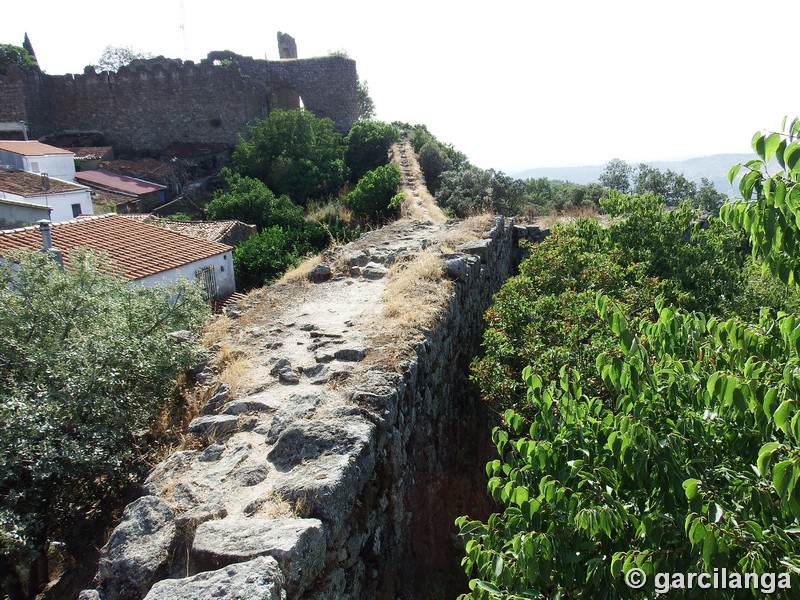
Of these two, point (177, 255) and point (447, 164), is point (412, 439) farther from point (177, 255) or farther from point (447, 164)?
point (447, 164)

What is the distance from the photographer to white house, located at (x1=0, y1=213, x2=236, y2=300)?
11.6 m

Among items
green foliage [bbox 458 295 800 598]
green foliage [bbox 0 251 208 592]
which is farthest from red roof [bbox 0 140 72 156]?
green foliage [bbox 458 295 800 598]

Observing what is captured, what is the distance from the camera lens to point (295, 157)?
2275 centimetres

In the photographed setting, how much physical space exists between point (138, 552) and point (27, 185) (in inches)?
742

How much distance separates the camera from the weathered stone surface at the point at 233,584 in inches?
116

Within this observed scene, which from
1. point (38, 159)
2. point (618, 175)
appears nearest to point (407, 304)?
point (38, 159)

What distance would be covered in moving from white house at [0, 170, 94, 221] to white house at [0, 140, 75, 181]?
224 cm

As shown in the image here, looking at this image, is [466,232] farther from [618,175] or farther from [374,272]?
[618,175]

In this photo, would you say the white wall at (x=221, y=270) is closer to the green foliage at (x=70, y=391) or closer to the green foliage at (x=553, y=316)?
the green foliage at (x=70, y=391)

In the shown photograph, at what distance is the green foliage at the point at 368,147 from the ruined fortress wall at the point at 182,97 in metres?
5.65

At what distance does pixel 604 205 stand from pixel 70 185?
16889mm

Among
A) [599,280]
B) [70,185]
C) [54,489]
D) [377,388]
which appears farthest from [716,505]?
[70,185]

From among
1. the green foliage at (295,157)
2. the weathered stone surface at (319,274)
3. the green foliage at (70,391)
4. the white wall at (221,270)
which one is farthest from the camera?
the green foliage at (295,157)

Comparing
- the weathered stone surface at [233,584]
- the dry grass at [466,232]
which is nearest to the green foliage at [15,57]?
the dry grass at [466,232]
